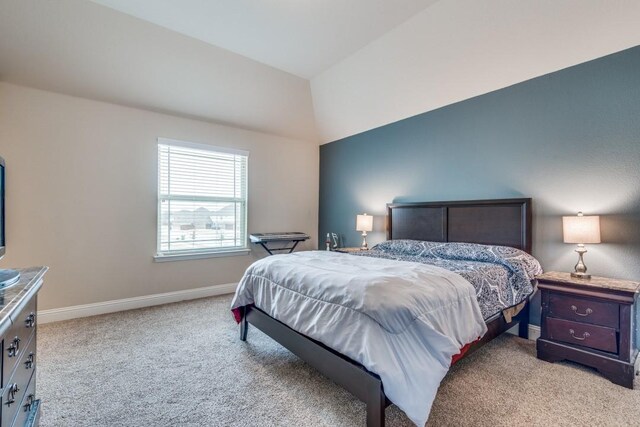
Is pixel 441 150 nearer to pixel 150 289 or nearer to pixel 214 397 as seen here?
pixel 214 397

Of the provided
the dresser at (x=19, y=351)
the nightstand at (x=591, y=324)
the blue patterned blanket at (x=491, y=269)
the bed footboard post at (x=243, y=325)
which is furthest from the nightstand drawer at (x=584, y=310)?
the dresser at (x=19, y=351)

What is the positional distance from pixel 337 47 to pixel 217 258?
3083 millimetres

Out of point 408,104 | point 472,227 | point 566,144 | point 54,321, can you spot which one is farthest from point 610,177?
point 54,321

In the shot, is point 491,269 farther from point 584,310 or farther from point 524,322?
point 524,322

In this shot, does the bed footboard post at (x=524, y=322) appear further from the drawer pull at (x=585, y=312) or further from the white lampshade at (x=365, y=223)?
the white lampshade at (x=365, y=223)

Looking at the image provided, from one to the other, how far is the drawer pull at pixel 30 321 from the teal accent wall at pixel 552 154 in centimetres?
352

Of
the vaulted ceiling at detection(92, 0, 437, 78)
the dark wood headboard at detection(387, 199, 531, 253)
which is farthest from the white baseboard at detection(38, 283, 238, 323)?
the vaulted ceiling at detection(92, 0, 437, 78)

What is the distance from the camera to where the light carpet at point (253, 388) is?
1.61 metres

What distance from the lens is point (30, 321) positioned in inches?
50.9

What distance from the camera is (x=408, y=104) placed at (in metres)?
3.63

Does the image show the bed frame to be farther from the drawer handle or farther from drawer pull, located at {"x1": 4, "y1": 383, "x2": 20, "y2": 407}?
drawer pull, located at {"x1": 4, "y1": 383, "x2": 20, "y2": 407}

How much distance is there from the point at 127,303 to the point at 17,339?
2644 millimetres

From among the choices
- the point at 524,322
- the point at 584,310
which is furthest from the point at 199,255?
the point at 584,310

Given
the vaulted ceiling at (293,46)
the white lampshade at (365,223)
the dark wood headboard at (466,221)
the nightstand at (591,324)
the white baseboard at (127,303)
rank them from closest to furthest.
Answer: the nightstand at (591,324) < the vaulted ceiling at (293,46) < the dark wood headboard at (466,221) < the white baseboard at (127,303) < the white lampshade at (365,223)
